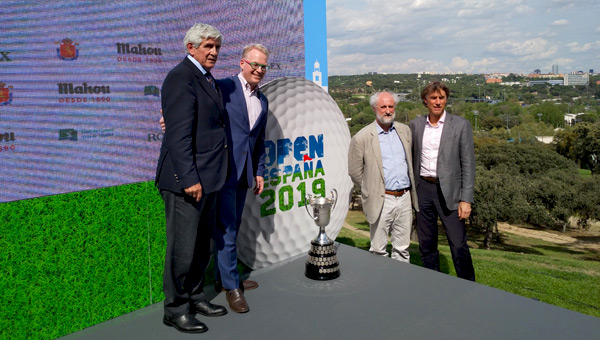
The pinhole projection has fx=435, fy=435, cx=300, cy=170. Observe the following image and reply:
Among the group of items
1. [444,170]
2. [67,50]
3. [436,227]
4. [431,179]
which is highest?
[67,50]

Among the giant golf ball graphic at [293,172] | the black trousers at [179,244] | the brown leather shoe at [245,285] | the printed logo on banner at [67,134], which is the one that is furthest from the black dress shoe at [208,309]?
the printed logo on banner at [67,134]

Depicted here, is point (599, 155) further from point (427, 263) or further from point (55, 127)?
point (55, 127)

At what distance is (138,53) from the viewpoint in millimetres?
3451

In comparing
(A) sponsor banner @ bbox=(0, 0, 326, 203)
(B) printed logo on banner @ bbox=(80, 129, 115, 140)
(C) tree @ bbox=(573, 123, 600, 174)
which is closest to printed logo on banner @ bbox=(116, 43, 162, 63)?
(A) sponsor banner @ bbox=(0, 0, 326, 203)

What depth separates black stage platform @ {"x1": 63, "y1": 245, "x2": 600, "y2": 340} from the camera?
2.89 meters

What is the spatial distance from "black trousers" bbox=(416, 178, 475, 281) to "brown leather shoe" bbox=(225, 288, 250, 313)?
6.54 feet

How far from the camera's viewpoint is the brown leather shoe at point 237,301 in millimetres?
3248

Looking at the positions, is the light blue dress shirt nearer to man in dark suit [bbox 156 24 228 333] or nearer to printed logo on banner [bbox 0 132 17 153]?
man in dark suit [bbox 156 24 228 333]

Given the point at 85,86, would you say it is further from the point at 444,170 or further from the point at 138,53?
the point at 444,170

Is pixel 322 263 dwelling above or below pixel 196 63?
below

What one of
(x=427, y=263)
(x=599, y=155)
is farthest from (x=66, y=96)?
(x=599, y=155)

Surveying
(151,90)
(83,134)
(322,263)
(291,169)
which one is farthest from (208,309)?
(151,90)

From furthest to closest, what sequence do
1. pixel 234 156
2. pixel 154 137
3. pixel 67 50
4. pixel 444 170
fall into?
1. pixel 444 170
2. pixel 154 137
3. pixel 234 156
4. pixel 67 50

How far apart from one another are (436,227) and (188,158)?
2.71m
